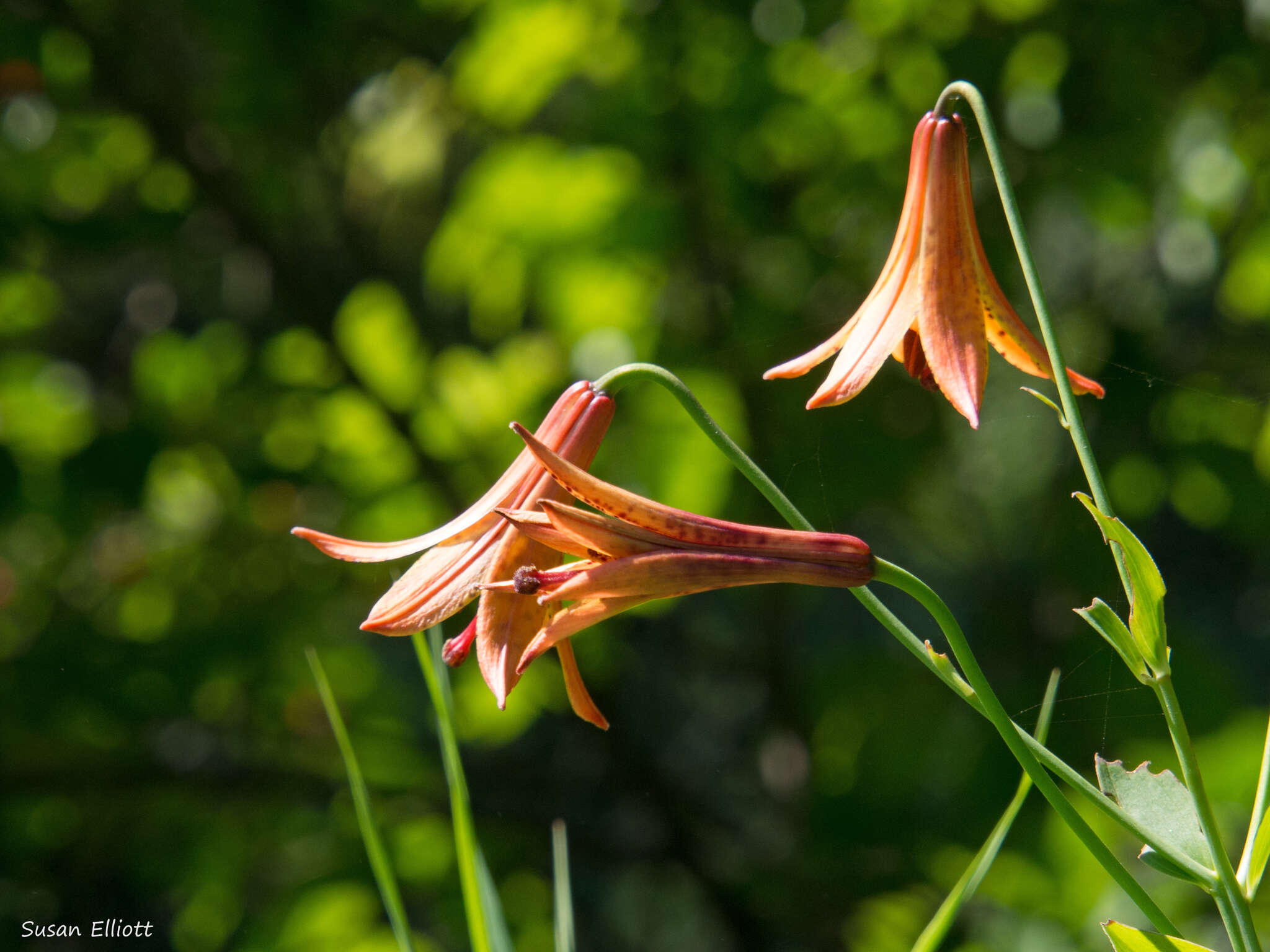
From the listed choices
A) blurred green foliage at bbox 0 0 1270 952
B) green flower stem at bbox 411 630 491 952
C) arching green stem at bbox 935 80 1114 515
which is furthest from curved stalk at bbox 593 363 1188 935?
blurred green foliage at bbox 0 0 1270 952

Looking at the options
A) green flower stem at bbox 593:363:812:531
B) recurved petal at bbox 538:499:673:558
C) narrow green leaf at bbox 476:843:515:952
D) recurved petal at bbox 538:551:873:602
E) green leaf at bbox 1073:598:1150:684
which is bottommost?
narrow green leaf at bbox 476:843:515:952

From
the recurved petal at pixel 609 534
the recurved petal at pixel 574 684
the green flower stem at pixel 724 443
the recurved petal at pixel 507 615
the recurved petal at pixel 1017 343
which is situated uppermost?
the recurved petal at pixel 1017 343

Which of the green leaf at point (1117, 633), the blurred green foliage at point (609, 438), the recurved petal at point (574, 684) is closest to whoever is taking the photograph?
the green leaf at point (1117, 633)

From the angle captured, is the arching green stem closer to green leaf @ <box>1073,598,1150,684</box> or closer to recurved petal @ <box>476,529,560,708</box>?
green leaf @ <box>1073,598,1150,684</box>

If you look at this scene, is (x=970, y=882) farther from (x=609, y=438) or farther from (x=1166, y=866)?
(x=609, y=438)

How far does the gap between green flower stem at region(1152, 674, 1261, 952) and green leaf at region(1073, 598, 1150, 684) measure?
0.05 ft

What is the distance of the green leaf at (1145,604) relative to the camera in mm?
395

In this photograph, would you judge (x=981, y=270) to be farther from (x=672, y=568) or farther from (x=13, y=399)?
(x=13, y=399)

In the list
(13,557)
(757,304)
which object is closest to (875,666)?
(757,304)

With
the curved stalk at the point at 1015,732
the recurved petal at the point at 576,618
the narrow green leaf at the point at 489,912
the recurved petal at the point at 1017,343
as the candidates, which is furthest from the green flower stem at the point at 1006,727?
the narrow green leaf at the point at 489,912

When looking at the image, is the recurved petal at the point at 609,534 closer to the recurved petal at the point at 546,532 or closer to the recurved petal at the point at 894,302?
the recurved petal at the point at 546,532

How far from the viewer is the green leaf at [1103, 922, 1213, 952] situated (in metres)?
0.42

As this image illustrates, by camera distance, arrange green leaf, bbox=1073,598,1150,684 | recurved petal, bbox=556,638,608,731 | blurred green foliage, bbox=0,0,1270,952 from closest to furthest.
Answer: green leaf, bbox=1073,598,1150,684 < recurved petal, bbox=556,638,608,731 < blurred green foliage, bbox=0,0,1270,952

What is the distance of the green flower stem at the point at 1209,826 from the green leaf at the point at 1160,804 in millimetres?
42
